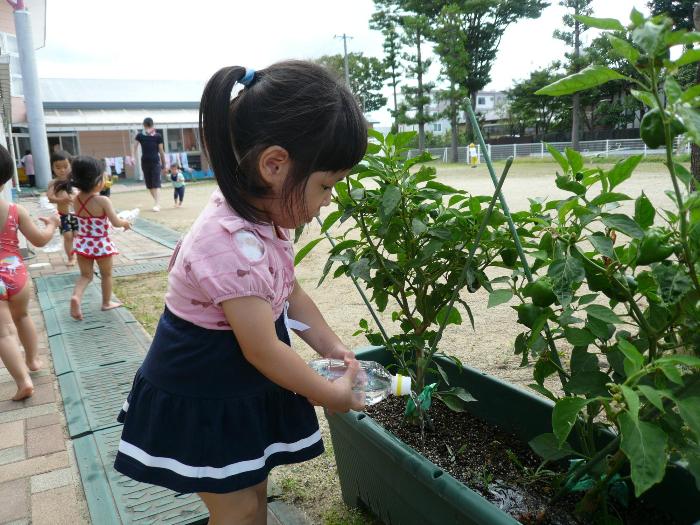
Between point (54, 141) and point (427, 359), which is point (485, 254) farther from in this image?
point (54, 141)

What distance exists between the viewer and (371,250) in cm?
173

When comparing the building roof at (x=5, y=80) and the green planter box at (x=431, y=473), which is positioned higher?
the building roof at (x=5, y=80)

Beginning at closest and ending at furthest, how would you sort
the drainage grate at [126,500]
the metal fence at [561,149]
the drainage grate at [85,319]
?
the drainage grate at [126,500] → the drainage grate at [85,319] → the metal fence at [561,149]

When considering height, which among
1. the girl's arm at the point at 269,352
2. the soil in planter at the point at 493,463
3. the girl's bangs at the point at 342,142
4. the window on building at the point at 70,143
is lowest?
the soil in planter at the point at 493,463

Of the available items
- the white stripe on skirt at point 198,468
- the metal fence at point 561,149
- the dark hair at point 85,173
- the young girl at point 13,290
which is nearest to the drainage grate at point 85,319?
the young girl at point 13,290

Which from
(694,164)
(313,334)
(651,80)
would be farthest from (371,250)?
(694,164)

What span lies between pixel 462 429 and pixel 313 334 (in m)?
0.62

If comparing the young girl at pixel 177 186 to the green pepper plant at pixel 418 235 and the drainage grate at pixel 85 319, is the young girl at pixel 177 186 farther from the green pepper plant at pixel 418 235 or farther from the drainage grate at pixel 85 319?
the green pepper plant at pixel 418 235

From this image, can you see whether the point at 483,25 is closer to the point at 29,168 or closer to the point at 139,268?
the point at 29,168

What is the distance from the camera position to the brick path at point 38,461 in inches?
82.1

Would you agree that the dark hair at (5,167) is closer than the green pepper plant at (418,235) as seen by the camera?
No

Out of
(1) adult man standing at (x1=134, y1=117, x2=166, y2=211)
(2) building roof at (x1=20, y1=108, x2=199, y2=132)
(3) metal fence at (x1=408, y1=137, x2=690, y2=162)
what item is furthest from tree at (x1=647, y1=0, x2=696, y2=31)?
(1) adult man standing at (x1=134, y1=117, x2=166, y2=211)

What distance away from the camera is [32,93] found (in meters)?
16.5

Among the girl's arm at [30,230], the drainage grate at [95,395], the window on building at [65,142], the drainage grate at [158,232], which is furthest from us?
the window on building at [65,142]
